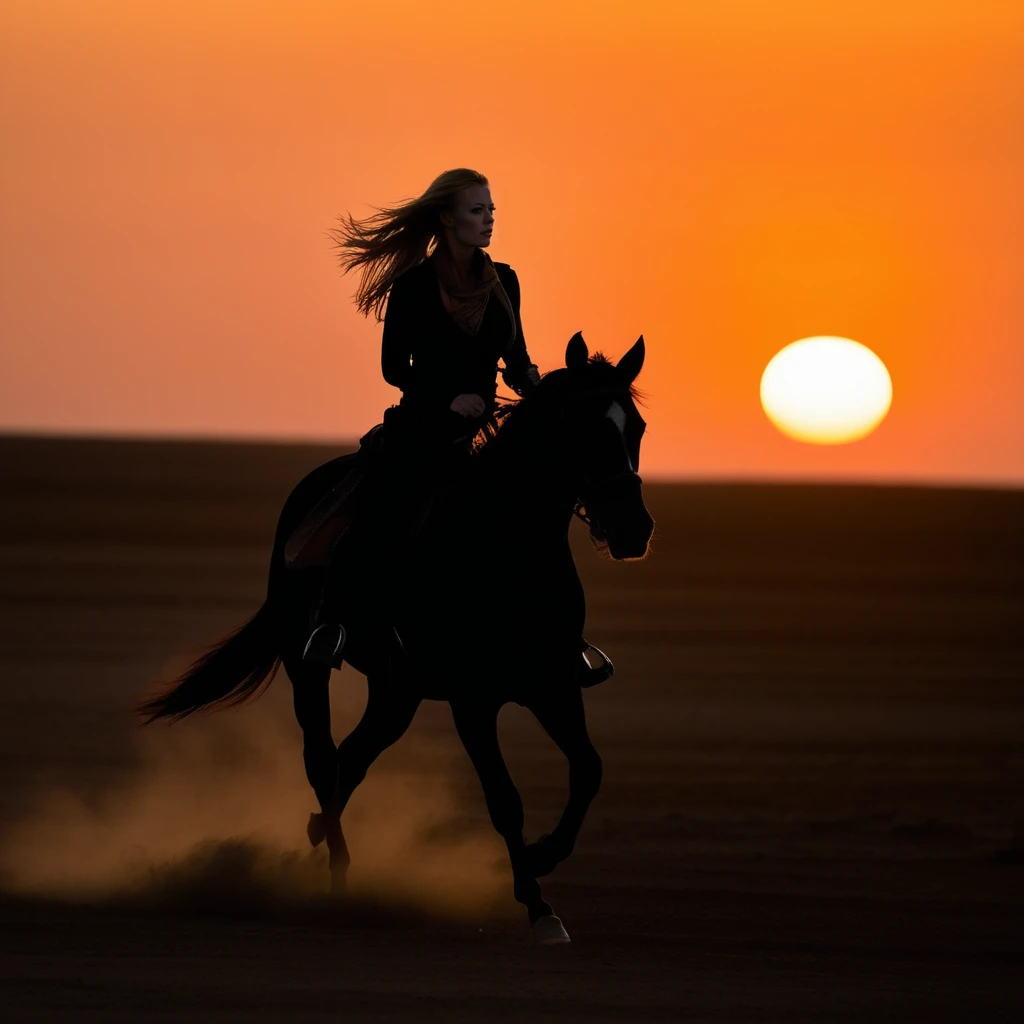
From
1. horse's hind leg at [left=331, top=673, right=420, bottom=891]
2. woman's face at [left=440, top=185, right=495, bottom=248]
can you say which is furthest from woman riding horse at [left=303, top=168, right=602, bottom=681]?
horse's hind leg at [left=331, top=673, right=420, bottom=891]

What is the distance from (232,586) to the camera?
88.0 feet

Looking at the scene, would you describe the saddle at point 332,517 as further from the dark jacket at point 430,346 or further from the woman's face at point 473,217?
the woman's face at point 473,217

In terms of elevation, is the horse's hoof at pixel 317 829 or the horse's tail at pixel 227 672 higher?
the horse's tail at pixel 227 672

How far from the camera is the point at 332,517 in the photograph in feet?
28.4

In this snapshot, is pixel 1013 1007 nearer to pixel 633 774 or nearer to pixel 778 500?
pixel 633 774

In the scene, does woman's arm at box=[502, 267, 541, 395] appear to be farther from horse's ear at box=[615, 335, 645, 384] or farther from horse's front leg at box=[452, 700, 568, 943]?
horse's front leg at box=[452, 700, 568, 943]

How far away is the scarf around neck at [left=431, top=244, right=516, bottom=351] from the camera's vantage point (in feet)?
26.2

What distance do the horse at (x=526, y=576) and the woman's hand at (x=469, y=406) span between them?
0.15 m

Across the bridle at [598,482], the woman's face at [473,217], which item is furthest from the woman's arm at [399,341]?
the bridle at [598,482]

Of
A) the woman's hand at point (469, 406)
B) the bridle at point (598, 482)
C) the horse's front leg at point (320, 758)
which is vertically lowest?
the horse's front leg at point (320, 758)

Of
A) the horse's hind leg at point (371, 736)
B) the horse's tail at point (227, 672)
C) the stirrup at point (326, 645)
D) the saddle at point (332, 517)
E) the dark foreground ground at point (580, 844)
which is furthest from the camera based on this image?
the horse's tail at point (227, 672)

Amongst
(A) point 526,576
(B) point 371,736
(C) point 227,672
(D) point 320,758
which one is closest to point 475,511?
(A) point 526,576

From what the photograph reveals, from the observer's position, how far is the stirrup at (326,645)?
27.5 ft

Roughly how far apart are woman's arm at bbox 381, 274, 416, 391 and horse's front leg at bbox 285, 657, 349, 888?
1676mm
